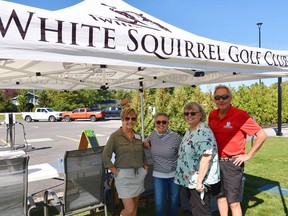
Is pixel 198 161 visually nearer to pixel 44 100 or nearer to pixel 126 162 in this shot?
pixel 126 162

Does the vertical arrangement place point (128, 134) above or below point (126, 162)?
above

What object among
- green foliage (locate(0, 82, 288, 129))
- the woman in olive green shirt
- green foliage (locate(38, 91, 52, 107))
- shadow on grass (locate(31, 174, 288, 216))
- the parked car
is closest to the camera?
the woman in olive green shirt

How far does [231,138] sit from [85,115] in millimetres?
27192

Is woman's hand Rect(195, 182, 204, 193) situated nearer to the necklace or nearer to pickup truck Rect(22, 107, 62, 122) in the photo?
the necklace

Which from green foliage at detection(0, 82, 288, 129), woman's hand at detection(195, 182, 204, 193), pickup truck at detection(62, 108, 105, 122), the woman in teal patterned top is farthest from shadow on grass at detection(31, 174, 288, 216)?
pickup truck at detection(62, 108, 105, 122)

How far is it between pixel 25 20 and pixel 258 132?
2.50m

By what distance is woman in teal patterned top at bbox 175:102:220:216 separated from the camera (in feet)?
9.35

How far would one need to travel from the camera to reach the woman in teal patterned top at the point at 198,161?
2850 mm

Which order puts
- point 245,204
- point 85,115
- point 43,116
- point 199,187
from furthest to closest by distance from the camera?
point 43,116, point 85,115, point 245,204, point 199,187

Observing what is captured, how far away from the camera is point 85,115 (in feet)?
96.3

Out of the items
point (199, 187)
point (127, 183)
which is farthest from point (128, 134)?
point (199, 187)

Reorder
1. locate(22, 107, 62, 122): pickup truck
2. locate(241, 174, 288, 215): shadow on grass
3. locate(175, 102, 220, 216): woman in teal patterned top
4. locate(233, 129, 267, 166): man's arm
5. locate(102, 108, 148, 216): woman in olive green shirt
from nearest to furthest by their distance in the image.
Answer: locate(175, 102, 220, 216): woman in teal patterned top < locate(233, 129, 267, 166): man's arm < locate(102, 108, 148, 216): woman in olive green shirt < locate(241, 174, 288, 215): shadow on grass < locate(22, 107, 62, 122): pickup truck

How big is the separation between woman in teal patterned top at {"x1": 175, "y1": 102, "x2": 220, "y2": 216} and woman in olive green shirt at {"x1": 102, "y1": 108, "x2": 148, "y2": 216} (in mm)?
→ 536

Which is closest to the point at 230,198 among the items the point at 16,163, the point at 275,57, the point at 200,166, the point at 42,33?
the point at 200,166
